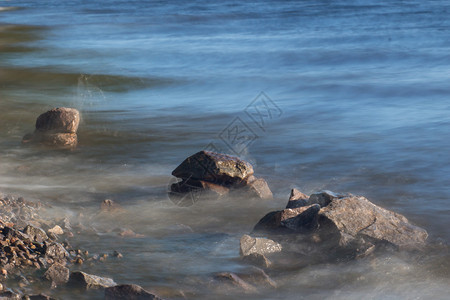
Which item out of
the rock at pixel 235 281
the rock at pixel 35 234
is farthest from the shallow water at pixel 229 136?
the rock at pixel 35 234

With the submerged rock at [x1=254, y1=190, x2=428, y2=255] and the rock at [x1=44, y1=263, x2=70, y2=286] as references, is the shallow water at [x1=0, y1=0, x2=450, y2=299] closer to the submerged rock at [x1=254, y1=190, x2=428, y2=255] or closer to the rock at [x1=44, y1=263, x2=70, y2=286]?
the submerged rock at [x1=254, y1=190, x2=428, y2=255]

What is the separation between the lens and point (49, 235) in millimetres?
4609

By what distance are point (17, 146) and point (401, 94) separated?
769 centimetres

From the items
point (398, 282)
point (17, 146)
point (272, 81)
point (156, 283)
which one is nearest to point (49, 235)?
point (156, 283)

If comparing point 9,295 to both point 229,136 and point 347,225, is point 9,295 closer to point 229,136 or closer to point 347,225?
point 347,225

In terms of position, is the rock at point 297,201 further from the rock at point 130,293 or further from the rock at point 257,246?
the rock at point 130,293

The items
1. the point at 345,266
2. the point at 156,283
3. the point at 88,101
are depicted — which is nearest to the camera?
the point at 156,283

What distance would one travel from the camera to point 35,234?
438 cm

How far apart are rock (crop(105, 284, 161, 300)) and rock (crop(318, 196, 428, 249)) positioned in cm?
160

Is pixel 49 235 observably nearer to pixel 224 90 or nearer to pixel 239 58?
pixel 224 90

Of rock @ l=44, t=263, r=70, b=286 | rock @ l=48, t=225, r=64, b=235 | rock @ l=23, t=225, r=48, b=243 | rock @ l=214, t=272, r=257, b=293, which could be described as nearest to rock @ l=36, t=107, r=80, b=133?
rock @ l=48, t=225, r=64, b=235

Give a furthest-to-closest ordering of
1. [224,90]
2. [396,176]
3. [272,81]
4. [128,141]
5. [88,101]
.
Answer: [272,81] → [224,90] → [88,101] → [128,141] → [396,176]

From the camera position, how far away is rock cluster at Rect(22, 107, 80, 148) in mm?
7773

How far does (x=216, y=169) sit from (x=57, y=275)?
7.43 feet
